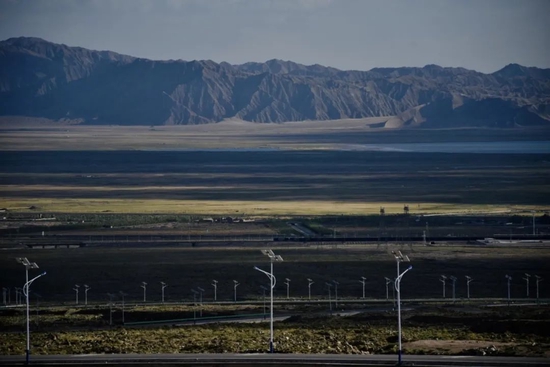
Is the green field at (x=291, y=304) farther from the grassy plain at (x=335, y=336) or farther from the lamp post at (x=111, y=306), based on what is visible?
the lamp post at (x=111, y=306)

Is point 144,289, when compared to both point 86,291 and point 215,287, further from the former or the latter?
point 215,287

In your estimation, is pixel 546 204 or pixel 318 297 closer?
pixel 318 297

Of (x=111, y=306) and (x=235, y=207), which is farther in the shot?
(x=235, y=207)

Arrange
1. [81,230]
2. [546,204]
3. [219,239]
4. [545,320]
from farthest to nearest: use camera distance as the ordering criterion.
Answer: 1. [546,204]
2. [81,230]
3. [219,239]
4. [545,320]

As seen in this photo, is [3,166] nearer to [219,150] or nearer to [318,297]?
[219,150]

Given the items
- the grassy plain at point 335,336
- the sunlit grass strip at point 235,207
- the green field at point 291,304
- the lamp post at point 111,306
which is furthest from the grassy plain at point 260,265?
the sunlit grass strip at point 235,207

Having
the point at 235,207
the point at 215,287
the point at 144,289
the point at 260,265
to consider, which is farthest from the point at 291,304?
the point at 235,207

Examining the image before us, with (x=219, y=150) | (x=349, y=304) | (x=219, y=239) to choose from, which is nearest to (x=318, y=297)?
(x=349, y=304)

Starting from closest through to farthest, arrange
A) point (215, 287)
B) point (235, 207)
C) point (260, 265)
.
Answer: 1. point (215, 287)
2. point (260, 265)
3. point (235, 207)
